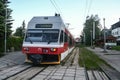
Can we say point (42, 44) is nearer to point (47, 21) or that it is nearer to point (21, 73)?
point (47, 21)

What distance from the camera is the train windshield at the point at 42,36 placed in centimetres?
1920

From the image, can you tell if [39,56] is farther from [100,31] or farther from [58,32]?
[100,31]

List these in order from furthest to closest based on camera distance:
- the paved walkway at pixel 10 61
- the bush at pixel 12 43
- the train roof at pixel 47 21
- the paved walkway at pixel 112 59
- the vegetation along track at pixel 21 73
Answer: the bush at pixel 12 43, the paved walkway at pixel 112 59, the train roof at pixel 47 21, the paved walkway at pixel 10 61, the vegetation along track at pixel 21 73

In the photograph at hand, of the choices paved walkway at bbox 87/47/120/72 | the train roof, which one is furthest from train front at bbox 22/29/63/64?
paved walkway at bbox 87/47/120/72

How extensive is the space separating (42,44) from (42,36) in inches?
34.4

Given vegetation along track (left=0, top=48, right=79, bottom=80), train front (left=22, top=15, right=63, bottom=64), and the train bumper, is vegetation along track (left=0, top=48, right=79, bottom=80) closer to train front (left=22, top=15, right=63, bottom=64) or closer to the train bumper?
the train bumper

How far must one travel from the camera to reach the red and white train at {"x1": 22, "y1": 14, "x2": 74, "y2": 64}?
1855 cm

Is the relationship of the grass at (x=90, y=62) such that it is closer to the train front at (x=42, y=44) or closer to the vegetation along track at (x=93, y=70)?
the vegetation along track at (x=93, y=70)

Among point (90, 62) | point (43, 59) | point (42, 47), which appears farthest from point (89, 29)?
point (42, 47)

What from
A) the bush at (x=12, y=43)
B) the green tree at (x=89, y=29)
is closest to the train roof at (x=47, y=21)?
the bush at (x=12, y=43)

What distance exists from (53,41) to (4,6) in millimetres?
19768

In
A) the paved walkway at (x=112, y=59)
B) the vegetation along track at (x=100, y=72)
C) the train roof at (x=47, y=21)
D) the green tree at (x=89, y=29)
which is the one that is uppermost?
the green tree at (x=89, y=29)

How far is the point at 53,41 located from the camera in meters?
19.1

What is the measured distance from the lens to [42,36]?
19406 millimetres
